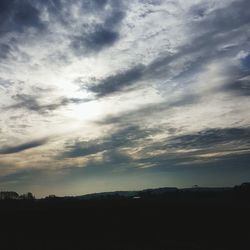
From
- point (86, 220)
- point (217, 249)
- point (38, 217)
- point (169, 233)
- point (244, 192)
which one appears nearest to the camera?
point (217, 249)

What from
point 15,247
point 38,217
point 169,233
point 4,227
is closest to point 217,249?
point 169,233

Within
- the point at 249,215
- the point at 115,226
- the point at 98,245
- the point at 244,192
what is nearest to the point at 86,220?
the point at 115,226

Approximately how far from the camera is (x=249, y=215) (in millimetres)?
58156

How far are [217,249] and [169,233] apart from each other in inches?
440

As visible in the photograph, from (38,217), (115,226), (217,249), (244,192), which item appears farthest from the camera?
(244,192)

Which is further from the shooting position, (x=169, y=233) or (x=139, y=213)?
(x=139, y=213)

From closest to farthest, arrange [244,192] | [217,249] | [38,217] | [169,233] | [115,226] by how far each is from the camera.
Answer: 1. [217,249]
2. [169,233]
3. [115,226]
4. [38,217]
5. [244,192]

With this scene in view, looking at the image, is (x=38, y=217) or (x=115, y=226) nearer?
(x=115, y=226)

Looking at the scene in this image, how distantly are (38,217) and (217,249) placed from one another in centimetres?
3452

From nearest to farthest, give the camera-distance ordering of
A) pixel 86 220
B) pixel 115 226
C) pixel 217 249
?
1. pixel 217 249
2. pixel 115 226
3. pixel 86 220

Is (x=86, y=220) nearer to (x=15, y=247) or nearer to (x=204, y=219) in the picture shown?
(x=204, y=219)

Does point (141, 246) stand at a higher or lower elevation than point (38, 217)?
lower

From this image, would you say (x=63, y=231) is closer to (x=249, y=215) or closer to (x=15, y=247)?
(x=15, y=247)

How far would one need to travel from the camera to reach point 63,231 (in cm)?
4891
